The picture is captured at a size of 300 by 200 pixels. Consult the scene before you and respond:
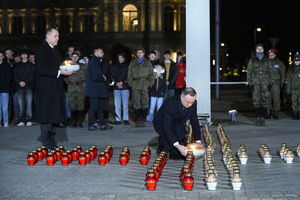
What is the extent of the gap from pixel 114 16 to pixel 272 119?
64.4 m

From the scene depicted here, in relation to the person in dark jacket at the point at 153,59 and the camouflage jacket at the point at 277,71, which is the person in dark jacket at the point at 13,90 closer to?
the person in dark jacket at the point at 153,59

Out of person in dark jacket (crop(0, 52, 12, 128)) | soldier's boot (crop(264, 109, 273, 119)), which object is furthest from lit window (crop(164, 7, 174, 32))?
person in dark jacket (crop(0, 52, 12, 128))

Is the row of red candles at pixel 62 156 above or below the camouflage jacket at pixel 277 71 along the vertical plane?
below

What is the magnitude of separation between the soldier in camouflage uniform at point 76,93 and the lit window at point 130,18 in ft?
211

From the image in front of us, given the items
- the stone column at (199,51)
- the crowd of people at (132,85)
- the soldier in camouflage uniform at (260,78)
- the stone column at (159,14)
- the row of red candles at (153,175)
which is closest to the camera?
the row of red candles at (153,175)

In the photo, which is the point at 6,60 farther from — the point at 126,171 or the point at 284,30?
the point at 284,30

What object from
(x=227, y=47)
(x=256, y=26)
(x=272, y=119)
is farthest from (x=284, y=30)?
(x=272, y=119)

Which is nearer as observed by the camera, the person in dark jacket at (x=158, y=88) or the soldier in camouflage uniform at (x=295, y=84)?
the person in dark jacket at (x=158, y=88)

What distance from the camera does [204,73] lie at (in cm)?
1584

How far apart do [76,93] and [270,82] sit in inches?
216

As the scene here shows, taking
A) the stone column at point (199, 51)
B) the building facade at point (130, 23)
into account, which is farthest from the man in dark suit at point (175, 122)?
the building facade at point (130, 23)

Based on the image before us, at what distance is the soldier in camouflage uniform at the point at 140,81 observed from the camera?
17.0 m

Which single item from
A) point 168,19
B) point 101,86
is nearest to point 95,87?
point 101,86

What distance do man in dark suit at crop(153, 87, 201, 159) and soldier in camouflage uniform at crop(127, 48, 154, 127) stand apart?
6.29m
